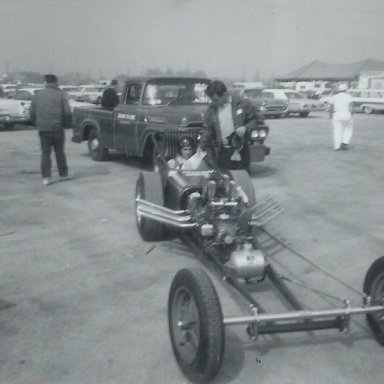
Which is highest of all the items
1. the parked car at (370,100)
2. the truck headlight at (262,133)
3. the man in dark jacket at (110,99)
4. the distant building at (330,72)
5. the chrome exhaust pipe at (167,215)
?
the man in dark jacket at (110,99)

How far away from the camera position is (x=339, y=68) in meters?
70.6

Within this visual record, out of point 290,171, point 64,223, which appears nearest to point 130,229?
point 64,223

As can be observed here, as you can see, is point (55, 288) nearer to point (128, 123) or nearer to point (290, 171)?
point (128, 123)

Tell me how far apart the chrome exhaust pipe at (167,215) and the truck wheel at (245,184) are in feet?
3.68

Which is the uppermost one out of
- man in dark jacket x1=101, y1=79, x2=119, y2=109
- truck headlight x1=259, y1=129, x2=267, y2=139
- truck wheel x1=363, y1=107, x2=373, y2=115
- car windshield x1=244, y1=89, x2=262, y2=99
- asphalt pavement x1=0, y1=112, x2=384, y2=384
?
man in dark jacket x1=101, y1=79, x2=119, y2=109

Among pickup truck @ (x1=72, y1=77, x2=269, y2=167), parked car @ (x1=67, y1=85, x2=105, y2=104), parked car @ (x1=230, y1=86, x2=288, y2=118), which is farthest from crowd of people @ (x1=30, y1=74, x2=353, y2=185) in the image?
parked car @ (x1=67, y1=85, x2=105, y2=104)

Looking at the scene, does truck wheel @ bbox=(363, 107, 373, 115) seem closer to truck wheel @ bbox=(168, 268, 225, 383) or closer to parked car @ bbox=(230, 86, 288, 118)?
parked car @ bbox=(230, 86, 288, 118)

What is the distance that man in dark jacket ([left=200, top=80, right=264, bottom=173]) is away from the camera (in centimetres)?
640

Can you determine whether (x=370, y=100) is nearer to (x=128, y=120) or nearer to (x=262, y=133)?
(x=262, y=133)

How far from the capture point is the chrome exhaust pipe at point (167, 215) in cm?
494

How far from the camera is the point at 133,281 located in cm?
489

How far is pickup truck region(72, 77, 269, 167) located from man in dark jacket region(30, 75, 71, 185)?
152cm

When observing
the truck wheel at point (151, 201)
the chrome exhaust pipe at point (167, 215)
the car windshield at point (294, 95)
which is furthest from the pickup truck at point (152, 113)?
the car windshield at point (294, 95)

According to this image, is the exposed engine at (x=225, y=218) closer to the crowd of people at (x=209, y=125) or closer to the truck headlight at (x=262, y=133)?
the crowd of people at (x=209, y=125)
